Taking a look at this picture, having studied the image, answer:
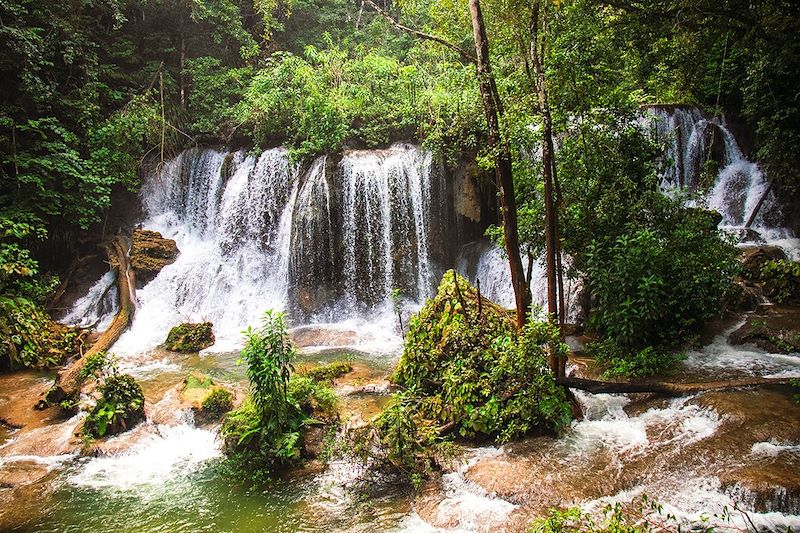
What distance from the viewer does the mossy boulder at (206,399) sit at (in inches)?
294

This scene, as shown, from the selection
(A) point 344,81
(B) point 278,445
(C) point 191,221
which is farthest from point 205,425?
(A) point 344,81

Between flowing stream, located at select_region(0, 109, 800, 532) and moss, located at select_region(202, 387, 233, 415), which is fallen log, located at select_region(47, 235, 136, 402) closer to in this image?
flowing stream, located at select_region(0, 109, 800, 532)

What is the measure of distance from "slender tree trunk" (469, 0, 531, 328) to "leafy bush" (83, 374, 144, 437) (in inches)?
232

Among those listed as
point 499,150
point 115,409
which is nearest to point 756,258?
point 499,150

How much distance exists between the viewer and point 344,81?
1750cm

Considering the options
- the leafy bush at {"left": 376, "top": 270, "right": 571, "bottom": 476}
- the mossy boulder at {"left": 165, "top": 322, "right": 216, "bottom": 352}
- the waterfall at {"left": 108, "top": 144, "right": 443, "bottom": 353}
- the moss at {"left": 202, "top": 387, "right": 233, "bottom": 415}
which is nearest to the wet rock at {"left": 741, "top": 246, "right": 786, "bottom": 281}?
the leafy bush at {"left": 376, "top": 270, "right": 571, "bottom": 476}

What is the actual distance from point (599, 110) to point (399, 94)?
918 cm

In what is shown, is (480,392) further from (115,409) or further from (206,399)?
(115,409)

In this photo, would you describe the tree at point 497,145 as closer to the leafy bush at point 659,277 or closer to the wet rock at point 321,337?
the leafy bush at point 659,277

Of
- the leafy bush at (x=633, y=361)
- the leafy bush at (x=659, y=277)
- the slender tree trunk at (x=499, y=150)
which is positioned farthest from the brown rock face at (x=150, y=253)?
the leafy bush at (x=633, y=361)

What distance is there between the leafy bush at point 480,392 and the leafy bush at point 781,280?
6.72 meters

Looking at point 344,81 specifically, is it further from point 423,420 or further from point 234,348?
point 423,420

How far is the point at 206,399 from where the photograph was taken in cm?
762

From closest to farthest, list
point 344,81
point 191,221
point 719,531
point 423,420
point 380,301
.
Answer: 1. point 719,531
2. point 423,420
3. point 380,301
4. point 191,221
5. point 344,81
